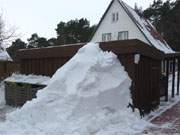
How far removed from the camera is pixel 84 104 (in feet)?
28.7

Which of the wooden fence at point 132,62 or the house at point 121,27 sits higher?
the house at point 121,27

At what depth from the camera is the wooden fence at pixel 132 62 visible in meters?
9.89

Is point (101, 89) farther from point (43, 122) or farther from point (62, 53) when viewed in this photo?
point (62, 53)

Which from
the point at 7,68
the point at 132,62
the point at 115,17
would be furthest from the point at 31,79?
the point at 115,17

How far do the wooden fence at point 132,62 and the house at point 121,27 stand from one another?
54.5 ft

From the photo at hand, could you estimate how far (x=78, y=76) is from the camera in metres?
9.44

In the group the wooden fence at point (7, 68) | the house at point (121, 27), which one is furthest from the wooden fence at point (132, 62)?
the house at point (121, 27)

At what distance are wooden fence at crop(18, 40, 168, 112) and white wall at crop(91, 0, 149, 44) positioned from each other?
16.8 m

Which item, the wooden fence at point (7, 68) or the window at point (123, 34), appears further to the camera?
the window at point (123, 34)

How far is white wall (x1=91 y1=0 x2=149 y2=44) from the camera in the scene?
99.1 ft

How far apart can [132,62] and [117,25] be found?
72.1 feet

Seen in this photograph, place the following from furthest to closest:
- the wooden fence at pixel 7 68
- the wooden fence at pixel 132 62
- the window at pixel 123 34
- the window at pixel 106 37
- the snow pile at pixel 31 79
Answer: the window at pixel 106 37
the window at pixel 123 34
the wooden fence at pixel 7 68
the snow pile at pixel 31 79
the wooden fence at pixel 132 62

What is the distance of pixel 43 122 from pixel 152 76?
16.9ft

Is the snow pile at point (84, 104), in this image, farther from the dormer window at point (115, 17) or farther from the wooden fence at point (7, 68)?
the dormer window at point (115, 17)
